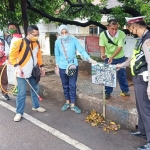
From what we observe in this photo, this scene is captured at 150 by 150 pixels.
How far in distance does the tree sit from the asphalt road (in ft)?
10.1

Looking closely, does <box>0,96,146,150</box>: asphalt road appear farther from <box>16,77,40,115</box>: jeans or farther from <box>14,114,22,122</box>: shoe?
<box>16,77,40,115</box>: jeans

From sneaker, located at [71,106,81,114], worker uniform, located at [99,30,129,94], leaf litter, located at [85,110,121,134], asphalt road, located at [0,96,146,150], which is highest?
worker uniform, located at [99,30,129,94]

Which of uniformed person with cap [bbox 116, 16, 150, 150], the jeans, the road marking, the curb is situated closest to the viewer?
uniformed person with cap [bbox 116, 16, 150, 150]

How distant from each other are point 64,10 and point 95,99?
5122 mm

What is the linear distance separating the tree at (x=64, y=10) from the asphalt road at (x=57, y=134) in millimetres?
3064

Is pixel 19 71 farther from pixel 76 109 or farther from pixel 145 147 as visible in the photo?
pixel 145 147

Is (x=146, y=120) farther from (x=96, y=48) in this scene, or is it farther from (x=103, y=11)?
(x=103, y=11)

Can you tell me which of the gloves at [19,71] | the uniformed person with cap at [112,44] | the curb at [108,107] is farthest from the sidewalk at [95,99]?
the gloves at [19,71]

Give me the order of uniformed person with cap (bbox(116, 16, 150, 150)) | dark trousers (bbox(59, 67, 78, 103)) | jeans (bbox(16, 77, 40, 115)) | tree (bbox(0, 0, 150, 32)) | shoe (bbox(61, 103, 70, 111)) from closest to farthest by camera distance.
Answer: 1. uniformed person with cap (bbox(116, 16, 150, 150))
2. jeans (bbox(16, 77, 40, 115))
3. dark trousers (bbox(59, 67, 78, 103))
4. shoe (bbox(61, 103, 70, 111))
5. tree (bbox(0, 0, 150, 32))

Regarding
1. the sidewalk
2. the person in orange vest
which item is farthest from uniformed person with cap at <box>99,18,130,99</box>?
the person in orange vest

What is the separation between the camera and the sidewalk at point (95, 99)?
12.1 ft

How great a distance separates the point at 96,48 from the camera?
275 inches

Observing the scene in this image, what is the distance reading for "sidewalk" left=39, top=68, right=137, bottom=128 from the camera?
3.70 metres

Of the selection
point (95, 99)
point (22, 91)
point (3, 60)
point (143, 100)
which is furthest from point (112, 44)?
point (3, 60)
